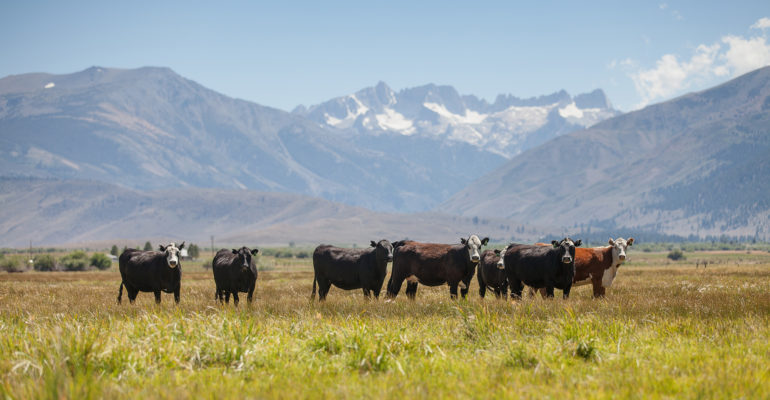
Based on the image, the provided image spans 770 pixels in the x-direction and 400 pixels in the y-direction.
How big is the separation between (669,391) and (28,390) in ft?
25.7

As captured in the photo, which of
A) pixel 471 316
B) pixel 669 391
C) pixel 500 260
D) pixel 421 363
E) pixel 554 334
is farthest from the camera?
pixel 500 260

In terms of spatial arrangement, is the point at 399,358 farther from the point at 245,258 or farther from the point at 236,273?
the point at 236,273

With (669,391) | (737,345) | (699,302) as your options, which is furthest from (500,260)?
(669,391)

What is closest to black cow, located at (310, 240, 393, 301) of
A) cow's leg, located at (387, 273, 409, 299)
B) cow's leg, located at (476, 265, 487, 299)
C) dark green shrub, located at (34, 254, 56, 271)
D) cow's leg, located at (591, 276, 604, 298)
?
cow's leg, located at (387, 273, 409, 299)

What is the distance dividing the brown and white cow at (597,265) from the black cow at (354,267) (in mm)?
5081

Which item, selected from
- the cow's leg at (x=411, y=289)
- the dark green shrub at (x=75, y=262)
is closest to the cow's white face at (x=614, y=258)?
the cow's leg at (x=411, y=289)

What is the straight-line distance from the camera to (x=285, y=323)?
13.1 metres

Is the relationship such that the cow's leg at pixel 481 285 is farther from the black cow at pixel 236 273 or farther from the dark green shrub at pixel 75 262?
the dark green shrub at pixel 75 262

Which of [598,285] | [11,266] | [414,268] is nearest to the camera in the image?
[414,268]

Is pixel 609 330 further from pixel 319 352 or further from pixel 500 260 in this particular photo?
pixel 500 260

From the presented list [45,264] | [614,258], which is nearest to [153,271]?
[614,258]

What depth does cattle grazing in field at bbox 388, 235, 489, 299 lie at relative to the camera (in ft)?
71.0

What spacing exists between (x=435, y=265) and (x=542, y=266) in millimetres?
3471

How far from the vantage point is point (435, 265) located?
22109mm
